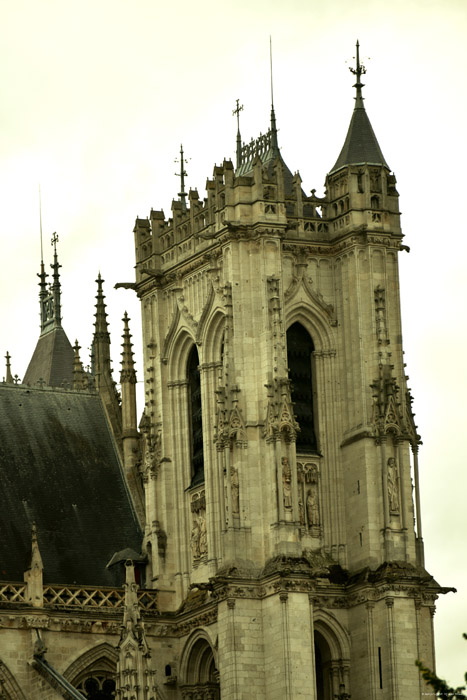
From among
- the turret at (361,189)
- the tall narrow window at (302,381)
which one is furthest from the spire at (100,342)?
the turret at (361,189)

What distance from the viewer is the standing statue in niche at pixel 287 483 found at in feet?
208

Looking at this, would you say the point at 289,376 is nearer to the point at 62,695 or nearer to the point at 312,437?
the point at 312,437

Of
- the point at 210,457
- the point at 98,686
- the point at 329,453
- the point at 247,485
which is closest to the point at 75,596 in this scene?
the point at 98,686

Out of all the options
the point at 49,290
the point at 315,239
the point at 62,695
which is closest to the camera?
the point at 62,695

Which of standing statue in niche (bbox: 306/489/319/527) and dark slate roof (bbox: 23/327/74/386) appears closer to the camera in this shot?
standing statue in niche (bbox: 306/489/319/527)

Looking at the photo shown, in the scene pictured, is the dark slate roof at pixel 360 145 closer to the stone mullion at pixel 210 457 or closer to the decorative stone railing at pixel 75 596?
the stone mullion at pixel 210 457

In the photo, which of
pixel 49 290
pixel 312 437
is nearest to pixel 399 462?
pixel 312 437

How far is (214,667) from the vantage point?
65.4 m

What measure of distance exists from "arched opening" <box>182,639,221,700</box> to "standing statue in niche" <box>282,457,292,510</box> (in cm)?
482

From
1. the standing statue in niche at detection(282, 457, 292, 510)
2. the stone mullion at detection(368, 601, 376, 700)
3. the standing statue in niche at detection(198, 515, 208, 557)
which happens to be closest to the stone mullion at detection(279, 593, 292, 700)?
the standing statue in niche at detection(282, 457, 292, 510)

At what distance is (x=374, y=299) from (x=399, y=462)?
4607mm

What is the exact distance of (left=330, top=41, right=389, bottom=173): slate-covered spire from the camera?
67.8m

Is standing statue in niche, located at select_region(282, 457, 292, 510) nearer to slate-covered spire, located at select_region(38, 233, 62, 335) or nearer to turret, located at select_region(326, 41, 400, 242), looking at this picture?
turret, located at select_region(326, 41, 400, 242)

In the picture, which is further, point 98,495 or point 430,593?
point 98,495
